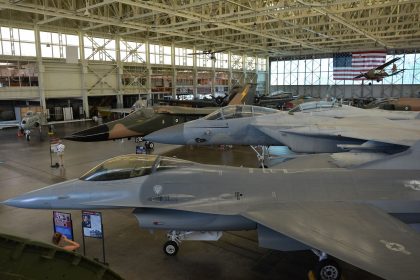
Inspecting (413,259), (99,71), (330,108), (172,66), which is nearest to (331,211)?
(413,259)

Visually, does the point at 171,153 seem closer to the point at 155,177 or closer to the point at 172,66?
the point at 155,177

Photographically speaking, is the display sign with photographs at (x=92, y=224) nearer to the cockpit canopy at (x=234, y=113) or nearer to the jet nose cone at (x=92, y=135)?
the cockpit canopy at (x=234, y=113)

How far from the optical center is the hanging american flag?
36.4m

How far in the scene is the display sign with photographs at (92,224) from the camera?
5.72m

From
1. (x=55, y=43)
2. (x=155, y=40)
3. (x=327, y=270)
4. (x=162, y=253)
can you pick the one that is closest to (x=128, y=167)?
(x=162, y=253)

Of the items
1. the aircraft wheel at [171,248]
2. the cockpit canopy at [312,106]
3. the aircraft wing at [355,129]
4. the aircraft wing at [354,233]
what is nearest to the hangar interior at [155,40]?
the cockpit canopy at [312,106]

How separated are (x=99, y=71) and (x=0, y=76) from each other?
8.77 metres

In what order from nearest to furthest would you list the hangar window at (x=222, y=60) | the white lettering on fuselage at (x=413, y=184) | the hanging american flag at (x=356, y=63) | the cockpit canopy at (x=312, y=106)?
the white lettering on fuselage at (x=413, y=184) → the cockpit canopy at (x=312, y=106) → the hanging american flag at (x=356, y=63) → the hangar window at (x=222, y=60)

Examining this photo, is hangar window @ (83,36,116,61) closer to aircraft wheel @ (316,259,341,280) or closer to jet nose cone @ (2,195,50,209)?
jet nose cone @ (2,195,50,209)

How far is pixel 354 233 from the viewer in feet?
14.7

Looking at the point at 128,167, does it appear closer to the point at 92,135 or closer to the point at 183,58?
the point at 92,135

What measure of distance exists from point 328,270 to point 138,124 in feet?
37.0

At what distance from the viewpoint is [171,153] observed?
610 inches

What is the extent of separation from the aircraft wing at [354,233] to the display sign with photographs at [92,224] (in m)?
2.63
